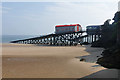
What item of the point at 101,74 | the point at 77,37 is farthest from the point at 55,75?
the point at 77,37

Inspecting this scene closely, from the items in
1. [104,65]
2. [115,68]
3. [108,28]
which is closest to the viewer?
[115,68]

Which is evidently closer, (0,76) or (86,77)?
(86,77)

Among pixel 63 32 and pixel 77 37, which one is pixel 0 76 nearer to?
pixel 63 32

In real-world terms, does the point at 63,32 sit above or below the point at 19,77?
above

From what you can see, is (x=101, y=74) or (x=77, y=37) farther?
(x=77, y=37)

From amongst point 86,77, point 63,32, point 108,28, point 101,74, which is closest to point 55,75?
point 86,77

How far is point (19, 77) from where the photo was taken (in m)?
9.17

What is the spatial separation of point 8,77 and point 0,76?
2.38ft

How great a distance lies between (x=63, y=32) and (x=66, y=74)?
37239 millimetres

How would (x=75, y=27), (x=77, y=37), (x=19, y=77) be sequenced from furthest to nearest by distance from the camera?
(x=77, y=37)
(x=75, y=27)
(x=19, y=77)

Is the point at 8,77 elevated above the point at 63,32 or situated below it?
below

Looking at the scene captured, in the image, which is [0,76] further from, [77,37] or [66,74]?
[77,37]

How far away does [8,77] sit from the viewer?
921 centimetres

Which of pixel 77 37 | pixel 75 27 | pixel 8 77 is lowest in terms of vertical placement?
pixel 8 77
